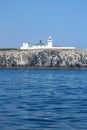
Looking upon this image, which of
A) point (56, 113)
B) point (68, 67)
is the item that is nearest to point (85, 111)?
point (56, 113)

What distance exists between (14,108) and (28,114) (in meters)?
2.37

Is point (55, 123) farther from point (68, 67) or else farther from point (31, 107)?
point (68, 67)

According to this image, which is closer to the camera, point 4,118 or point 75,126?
point 75,126

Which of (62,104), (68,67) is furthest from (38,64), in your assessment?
(62,104)

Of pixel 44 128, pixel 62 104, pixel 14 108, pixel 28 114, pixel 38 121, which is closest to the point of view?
A: pixel 44 128

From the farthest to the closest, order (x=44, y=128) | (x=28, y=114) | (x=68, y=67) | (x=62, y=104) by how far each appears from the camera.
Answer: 1. (x=68, y=67)
2. (x=62, y=104)
3. (x=28, y=114)
4. (x=44, y=128)

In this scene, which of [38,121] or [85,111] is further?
[85,111]

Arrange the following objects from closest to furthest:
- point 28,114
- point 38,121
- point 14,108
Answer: point 38,121 < point 28,114 < point 14,108

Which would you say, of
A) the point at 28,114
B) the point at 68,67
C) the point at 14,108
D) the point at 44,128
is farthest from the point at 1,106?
the point at 68,67

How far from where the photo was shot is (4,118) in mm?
20766

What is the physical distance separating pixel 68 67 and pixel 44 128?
173 meters

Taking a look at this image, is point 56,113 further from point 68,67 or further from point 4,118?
point 68,67

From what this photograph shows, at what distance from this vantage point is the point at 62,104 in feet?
89.0

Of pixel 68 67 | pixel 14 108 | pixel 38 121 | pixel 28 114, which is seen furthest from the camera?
pixel 68 67
